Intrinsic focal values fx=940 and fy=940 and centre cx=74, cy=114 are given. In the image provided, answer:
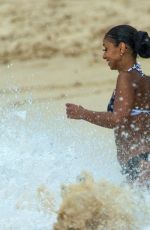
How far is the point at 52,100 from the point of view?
9.06m

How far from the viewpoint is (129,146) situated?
5312 mm

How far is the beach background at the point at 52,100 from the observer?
5.48 meters

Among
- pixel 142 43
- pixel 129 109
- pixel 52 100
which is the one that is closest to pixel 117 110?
pixel 129 109

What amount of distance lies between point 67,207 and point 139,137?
712 mm

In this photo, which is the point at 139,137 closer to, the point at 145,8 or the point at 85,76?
the point at 85,76

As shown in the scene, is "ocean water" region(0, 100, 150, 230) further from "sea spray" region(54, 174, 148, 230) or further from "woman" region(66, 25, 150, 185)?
"woman" region(66, 25, 150, 185)

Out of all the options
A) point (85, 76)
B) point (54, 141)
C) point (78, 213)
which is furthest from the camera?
point (85, 76)

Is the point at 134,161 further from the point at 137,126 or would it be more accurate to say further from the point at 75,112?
the point at 75,112

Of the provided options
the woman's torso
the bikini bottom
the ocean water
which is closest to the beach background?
the ocean water

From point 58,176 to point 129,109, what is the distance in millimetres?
1188

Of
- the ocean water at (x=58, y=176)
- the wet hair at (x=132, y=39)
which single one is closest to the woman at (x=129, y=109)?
the wet hair at (x=132, y=39)

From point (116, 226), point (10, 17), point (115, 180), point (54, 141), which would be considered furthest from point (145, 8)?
point (116, 226)

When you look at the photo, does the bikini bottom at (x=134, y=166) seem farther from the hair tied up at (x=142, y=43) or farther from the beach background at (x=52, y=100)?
the hair tied up at (x=142, y=43)

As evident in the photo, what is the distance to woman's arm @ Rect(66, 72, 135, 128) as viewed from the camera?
5152 millimetres
